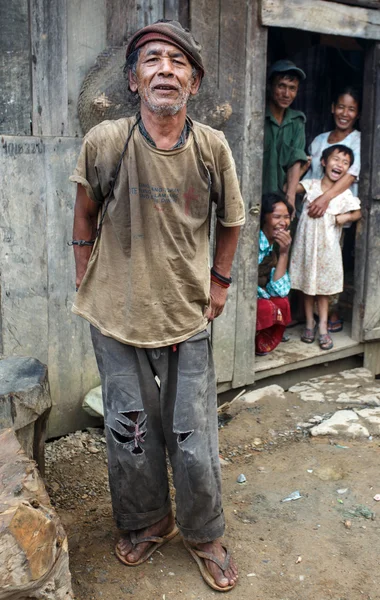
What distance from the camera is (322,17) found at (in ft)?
14.5

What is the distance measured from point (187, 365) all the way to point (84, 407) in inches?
60.3

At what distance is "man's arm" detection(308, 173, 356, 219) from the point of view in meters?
5.23

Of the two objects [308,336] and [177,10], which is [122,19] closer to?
[177,10]

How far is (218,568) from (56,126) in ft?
7.70

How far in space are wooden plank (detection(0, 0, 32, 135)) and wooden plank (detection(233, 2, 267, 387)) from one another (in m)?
1.38

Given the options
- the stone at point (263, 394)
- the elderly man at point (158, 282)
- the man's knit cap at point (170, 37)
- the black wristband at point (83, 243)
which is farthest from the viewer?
the stone at point (263, 394)

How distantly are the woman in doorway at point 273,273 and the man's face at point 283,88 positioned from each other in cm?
73

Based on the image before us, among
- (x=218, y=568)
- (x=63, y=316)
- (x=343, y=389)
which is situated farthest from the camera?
(x=343, y=389)

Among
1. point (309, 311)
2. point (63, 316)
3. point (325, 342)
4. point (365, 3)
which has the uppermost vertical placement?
point (365, 3)

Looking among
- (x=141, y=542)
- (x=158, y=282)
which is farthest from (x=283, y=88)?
(x=141, y=542)

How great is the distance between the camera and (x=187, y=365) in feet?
8.77

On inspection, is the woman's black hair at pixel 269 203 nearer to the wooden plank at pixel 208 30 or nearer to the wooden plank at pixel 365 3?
the wooden plank at pixel 208 30

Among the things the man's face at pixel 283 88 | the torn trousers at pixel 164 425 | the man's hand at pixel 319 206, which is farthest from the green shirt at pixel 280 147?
the torn trousers at pixel 164 425

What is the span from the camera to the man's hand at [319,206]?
525cm
